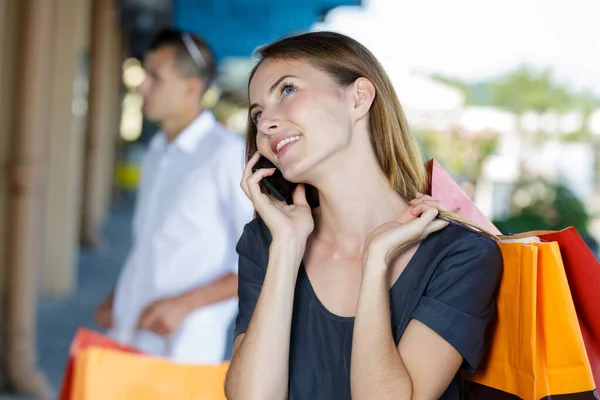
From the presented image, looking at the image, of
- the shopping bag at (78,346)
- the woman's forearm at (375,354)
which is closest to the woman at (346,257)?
the woman's forearm at (375,354)

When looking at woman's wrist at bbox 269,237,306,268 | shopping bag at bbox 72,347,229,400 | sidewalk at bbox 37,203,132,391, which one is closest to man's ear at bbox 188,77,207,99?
shopping bag at bbox 72,347,229,400

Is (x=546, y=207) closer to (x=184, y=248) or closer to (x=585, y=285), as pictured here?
(x=184, y=248)

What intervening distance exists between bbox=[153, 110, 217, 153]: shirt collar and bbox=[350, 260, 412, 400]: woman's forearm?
179 cm

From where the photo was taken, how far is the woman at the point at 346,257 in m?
1.46

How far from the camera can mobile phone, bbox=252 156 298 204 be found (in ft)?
5.94

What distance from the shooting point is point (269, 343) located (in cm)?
154

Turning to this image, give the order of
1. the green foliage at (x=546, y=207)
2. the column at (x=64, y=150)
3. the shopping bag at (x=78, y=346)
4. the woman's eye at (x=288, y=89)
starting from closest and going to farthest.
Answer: the woman's eye at (x=288, y=89)
the shopping bag at (x=78, y=346)
the green foliage at (x=546, y=207)
the column at (x=64, y=150)

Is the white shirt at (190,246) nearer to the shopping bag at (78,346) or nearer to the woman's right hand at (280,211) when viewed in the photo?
the shopping bag at (78,346)

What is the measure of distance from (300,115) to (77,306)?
7.76 metres

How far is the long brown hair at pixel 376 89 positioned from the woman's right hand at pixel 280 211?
197mm

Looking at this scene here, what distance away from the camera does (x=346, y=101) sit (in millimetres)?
1665

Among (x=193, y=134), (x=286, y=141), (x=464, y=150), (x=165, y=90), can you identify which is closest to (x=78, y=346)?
(x=286, y=141)

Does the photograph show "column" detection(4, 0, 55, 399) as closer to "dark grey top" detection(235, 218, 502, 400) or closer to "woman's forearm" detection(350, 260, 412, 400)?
"dark grey top" detection(235, 218, 502, 400)

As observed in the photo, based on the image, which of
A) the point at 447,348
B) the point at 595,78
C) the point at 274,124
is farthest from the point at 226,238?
the point at 595,78
